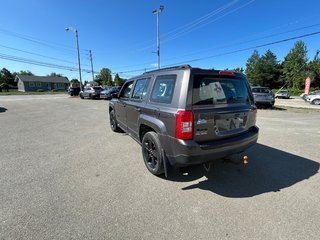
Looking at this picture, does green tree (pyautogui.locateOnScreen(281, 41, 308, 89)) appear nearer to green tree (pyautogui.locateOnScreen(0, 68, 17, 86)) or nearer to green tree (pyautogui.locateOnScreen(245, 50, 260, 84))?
green tree (pyautogui.locateOnScreen(245, 50, 260, 84))

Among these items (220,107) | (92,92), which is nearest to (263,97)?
(220,107)

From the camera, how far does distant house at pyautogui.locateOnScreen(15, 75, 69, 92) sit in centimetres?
5999

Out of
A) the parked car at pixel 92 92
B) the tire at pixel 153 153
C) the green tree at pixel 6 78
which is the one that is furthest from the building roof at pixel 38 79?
the tire at pixel 153 153

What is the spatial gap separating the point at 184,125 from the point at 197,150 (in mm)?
410

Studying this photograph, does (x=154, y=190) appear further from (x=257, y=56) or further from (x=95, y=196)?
(x=257, y=56)

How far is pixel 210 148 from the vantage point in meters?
2.69

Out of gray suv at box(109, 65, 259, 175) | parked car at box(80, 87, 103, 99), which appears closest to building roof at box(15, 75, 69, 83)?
parked car at box(80, 87, 103, 99)

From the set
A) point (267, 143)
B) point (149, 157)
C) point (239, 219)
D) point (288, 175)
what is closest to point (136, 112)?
point (149, 157)

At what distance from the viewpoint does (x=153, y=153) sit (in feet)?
11.0

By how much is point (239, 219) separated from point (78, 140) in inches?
192

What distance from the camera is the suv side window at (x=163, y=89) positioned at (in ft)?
9.56

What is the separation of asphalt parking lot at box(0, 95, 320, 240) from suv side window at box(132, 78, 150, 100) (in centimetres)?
141

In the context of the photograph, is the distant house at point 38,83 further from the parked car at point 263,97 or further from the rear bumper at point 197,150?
the rear bumper at point 197,150

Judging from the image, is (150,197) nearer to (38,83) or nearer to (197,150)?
(197,150)
